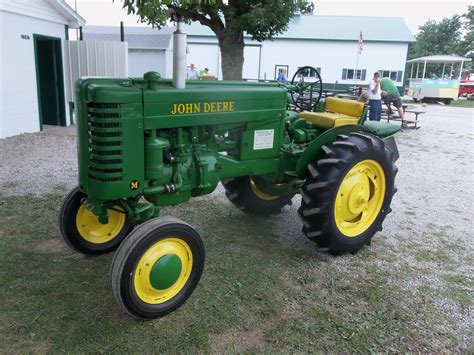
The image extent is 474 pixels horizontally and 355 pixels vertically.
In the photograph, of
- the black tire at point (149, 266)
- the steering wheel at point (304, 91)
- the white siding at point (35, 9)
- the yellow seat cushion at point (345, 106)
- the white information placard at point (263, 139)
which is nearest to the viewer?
the black tire at point (149, 266)

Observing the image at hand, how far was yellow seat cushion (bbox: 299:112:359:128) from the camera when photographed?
4.21m

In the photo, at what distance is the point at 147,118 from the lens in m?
2.81

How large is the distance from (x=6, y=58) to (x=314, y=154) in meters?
7.21

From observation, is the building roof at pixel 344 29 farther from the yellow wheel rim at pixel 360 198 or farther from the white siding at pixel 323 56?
the yellow wheel rim at pixel 360 198

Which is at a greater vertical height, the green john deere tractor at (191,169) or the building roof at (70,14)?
the building roof at (70,14)

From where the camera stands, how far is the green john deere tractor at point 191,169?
269cm

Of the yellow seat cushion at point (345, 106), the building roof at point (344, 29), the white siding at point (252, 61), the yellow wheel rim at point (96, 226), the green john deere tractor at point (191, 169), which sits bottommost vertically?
the yellow wheel rim at point (96, 226)

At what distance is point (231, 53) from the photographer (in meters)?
10.7

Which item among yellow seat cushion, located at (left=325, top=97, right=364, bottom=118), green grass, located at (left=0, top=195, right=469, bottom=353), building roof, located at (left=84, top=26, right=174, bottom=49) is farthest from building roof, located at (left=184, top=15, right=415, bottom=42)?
green grass, located at (left=0, top=195, right=469, bottom=353)

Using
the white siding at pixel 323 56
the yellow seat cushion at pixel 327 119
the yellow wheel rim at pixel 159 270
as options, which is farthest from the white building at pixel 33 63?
the white siding at pixel 323 56

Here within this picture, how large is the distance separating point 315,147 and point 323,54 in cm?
3091

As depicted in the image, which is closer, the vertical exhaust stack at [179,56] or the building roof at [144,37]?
the vertical exhaust stack at [179,56]

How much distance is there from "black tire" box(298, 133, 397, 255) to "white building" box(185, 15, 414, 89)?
1138 inches

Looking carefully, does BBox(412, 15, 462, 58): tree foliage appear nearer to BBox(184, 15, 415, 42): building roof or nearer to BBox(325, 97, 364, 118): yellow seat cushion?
BBox(184, 15, 415, 42): building roof
